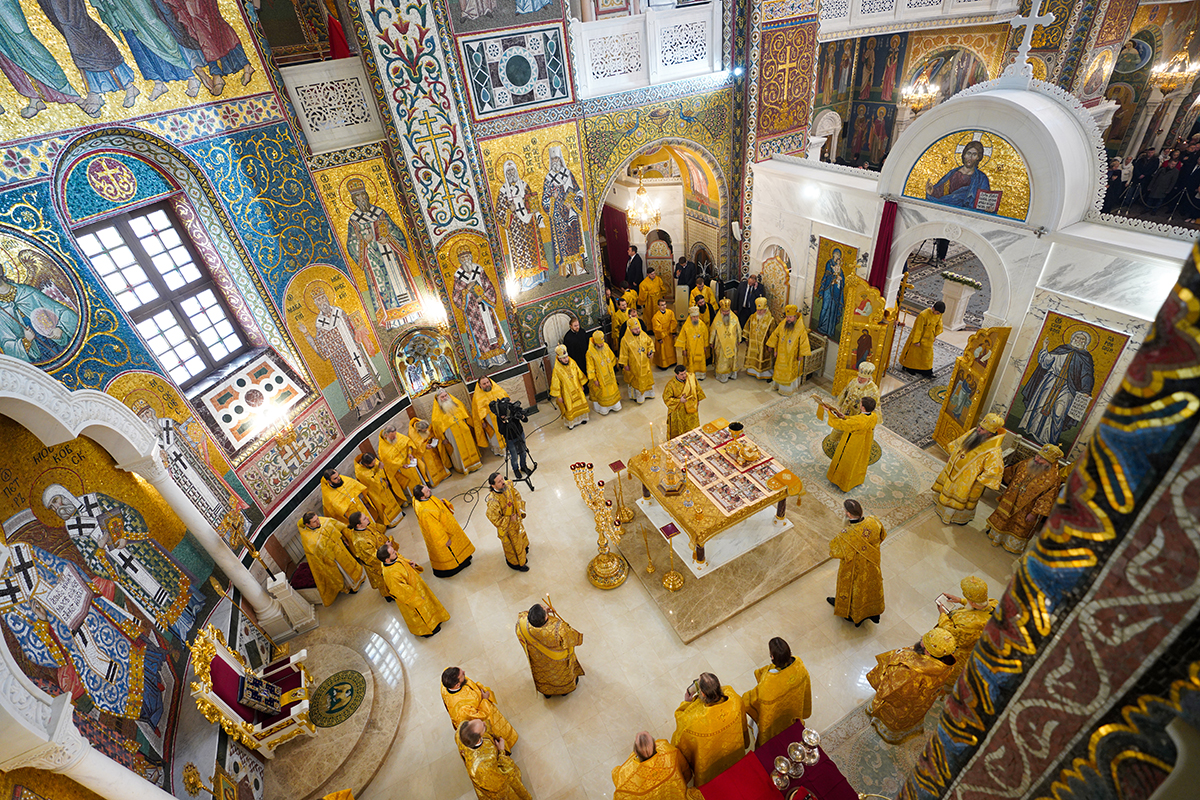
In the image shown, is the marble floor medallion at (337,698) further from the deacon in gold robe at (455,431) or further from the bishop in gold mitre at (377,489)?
the deacon in gold robe at (455,431)

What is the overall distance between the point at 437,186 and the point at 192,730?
300 inches

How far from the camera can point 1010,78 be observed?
6.66m

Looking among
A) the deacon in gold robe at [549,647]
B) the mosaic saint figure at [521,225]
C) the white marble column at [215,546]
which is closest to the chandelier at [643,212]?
the mosaic saint figure at [521,225]

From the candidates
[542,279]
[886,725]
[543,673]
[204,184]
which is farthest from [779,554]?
[204,184]

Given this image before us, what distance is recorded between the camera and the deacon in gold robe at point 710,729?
4.61 meters

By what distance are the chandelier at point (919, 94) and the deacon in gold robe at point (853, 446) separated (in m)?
13.6

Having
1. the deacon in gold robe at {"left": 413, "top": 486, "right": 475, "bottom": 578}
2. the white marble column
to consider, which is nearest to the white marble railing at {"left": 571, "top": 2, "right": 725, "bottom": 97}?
the deacon in gold robe at {"left": 413, "top": 486, "right": 475, "bottom": 578}

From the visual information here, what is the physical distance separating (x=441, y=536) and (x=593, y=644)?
8.21 feet

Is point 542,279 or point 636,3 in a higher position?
point 636,3

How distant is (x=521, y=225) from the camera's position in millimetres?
9812

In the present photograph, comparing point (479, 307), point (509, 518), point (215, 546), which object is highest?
point (479, 307)

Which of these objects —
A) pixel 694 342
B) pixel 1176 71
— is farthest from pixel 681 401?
pixel 1176 71

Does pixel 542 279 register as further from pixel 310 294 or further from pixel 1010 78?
pixel 1010 78

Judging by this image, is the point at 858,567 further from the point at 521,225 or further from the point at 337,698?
the point at 521,225
